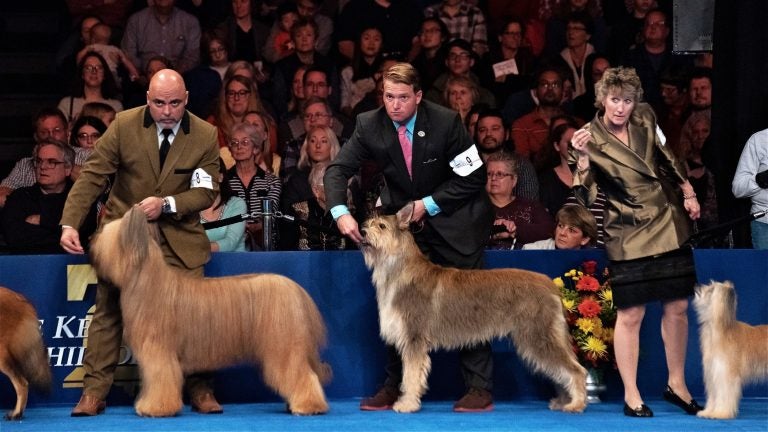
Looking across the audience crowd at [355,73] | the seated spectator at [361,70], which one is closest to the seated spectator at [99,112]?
the audience crowd at [355,73]

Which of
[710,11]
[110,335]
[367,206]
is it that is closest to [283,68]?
[367,206]

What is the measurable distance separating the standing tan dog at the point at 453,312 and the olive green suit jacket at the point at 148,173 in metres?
0.92

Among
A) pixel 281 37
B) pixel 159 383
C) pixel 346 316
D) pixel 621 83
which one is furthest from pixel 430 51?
pixel 159 383

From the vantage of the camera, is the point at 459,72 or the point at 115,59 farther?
the point at 459,72

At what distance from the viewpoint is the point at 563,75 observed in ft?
33.4

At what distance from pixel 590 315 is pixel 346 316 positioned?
1.39 meters

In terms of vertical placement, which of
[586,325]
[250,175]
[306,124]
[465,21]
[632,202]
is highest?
[465,21]

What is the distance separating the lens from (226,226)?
8.23 m

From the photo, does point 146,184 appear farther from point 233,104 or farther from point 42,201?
point 233,104

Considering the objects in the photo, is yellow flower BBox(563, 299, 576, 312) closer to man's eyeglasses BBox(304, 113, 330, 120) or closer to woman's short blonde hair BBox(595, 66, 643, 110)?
woman's short blonde hair BBox(595, 66, 643, 110)

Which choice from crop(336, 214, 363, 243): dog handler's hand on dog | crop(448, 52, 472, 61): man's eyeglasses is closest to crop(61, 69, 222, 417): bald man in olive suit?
crop(336, 214, 363, 243): dog handler's hand on dog

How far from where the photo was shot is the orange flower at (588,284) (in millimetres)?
7109

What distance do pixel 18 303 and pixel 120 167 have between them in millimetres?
884

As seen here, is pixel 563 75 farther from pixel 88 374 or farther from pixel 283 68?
pixel 88 374
